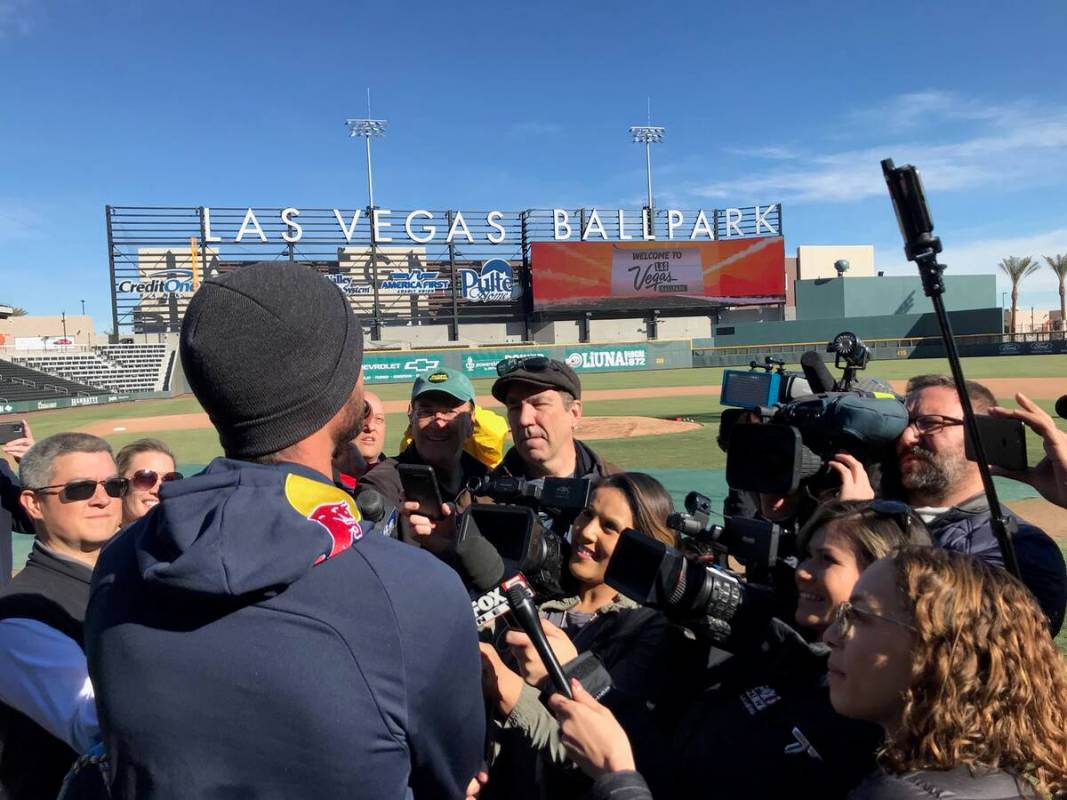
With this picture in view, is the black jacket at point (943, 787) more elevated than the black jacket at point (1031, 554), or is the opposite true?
the black jacket at point (1031, 554)

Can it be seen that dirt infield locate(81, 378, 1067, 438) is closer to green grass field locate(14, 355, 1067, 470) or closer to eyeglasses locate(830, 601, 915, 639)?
green grass field locate(14, 355, 1067, 470)

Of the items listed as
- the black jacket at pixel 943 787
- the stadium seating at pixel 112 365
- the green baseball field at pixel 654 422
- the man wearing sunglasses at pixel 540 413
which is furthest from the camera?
the stadium seating at pixel 112 365

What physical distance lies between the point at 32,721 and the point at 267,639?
1.36 meters

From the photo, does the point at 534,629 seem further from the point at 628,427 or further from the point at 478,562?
the point at 628,427

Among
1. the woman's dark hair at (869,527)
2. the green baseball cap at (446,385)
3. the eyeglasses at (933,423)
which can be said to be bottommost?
the woman's dark hair at (869,527)

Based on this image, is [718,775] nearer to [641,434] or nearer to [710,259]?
[641,434]

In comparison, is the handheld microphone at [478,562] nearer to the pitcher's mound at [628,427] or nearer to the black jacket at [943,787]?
the black jacket at [943,787]

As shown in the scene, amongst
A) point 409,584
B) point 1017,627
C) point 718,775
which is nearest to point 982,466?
point 1017,627

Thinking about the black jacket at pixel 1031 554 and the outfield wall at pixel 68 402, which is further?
the outfield wall at pixel 68 402

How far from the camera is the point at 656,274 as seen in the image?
53.8 m

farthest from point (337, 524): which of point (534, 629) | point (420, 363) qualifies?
point (420, 363)

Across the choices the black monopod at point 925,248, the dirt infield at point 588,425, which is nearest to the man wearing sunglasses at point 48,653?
the black monopod at point 925,248

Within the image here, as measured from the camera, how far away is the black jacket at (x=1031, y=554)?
239 centimetres

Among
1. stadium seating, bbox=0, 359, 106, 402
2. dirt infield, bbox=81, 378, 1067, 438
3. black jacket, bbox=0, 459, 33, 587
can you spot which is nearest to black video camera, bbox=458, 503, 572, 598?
black jacket, bbox=0, 459, 33, 587
